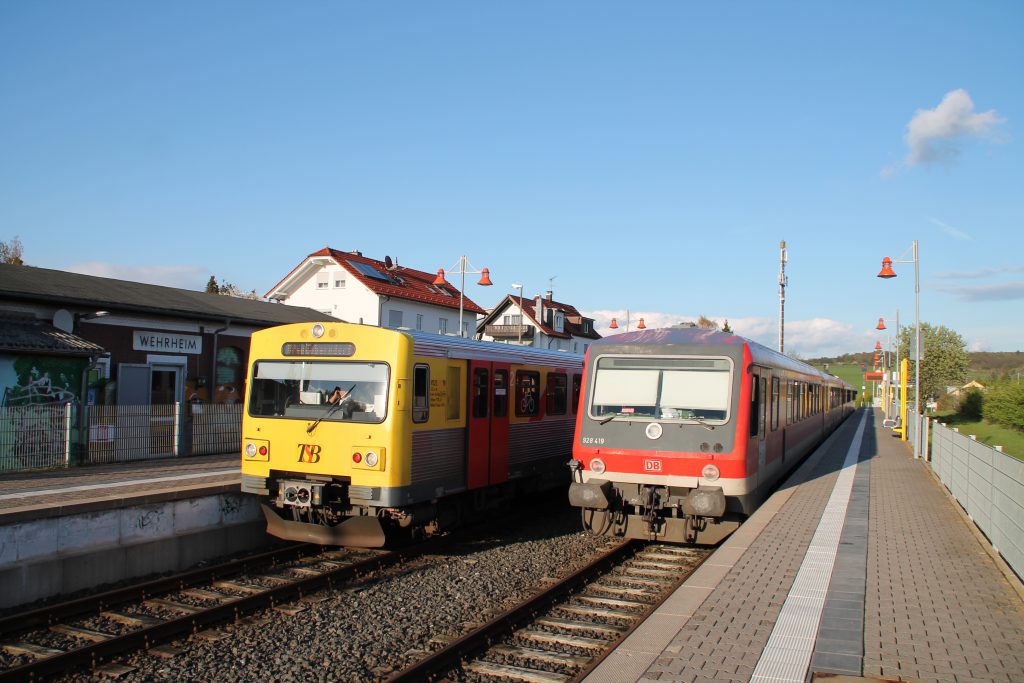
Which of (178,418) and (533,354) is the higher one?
(533,354)

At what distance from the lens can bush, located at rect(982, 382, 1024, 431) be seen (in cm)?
3662

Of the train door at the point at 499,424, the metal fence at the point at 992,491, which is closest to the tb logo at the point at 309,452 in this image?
the train door at the point at 499,424

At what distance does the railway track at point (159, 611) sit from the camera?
22.5ft

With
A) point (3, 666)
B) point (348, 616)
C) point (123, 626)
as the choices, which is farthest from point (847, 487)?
point (3, 666)

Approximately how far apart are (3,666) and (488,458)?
277 inches

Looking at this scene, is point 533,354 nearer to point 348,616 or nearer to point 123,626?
point 348,616

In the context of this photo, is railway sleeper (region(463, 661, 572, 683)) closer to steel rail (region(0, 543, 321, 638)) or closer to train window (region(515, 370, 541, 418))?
steel rail (region(0, 543, 321, 638))

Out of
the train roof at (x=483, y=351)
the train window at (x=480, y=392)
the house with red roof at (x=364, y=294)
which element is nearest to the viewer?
the train roof at (x=483, y=351)

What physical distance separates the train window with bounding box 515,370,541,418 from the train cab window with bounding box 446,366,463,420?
6.50 ft

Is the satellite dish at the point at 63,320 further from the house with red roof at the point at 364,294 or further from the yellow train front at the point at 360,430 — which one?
the house with red roof at the point at 364,294

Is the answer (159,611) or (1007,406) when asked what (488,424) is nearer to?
(159,611)

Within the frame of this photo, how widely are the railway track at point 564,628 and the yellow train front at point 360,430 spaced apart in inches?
97.0

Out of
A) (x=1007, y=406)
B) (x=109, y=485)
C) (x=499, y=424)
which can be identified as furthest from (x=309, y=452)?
(x=1007, y=406)

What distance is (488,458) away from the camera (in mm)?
12492
